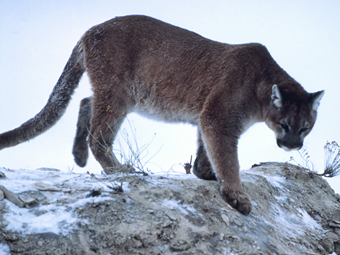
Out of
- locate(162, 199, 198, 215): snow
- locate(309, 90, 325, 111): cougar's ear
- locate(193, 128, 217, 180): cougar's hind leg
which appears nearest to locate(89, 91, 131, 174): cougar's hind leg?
locate(193, 128, 217, 180): cougar's hind leg

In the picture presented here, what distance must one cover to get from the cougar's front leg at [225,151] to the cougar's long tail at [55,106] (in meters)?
2.30

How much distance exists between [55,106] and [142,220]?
287cm

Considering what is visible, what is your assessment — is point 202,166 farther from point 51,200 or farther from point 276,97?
point 51,200

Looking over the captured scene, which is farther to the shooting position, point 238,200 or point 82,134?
point 82,134

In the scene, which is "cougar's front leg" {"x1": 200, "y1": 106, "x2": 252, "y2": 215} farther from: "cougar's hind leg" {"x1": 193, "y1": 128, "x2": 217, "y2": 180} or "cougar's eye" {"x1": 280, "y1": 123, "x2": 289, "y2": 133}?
"cougar's eye" {"x1": 280, "y1": 123, "x2": 289, "y2": 133}

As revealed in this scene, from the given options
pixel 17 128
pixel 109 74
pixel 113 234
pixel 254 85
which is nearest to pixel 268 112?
pixel 254 85

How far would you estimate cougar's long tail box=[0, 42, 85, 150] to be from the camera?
4984 mm

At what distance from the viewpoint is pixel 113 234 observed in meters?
3.07

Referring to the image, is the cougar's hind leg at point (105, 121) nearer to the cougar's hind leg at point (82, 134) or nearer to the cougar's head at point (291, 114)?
the cougar's hind leg at point (82, 134)

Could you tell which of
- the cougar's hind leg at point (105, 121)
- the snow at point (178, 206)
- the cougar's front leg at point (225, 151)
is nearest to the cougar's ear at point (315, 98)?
the cougar's front leg at point (225, 151)

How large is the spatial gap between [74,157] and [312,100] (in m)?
3.75

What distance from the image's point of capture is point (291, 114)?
4496mm

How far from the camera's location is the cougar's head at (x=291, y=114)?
4477mm

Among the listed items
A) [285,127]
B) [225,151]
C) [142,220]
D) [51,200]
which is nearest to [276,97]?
[285,127]
